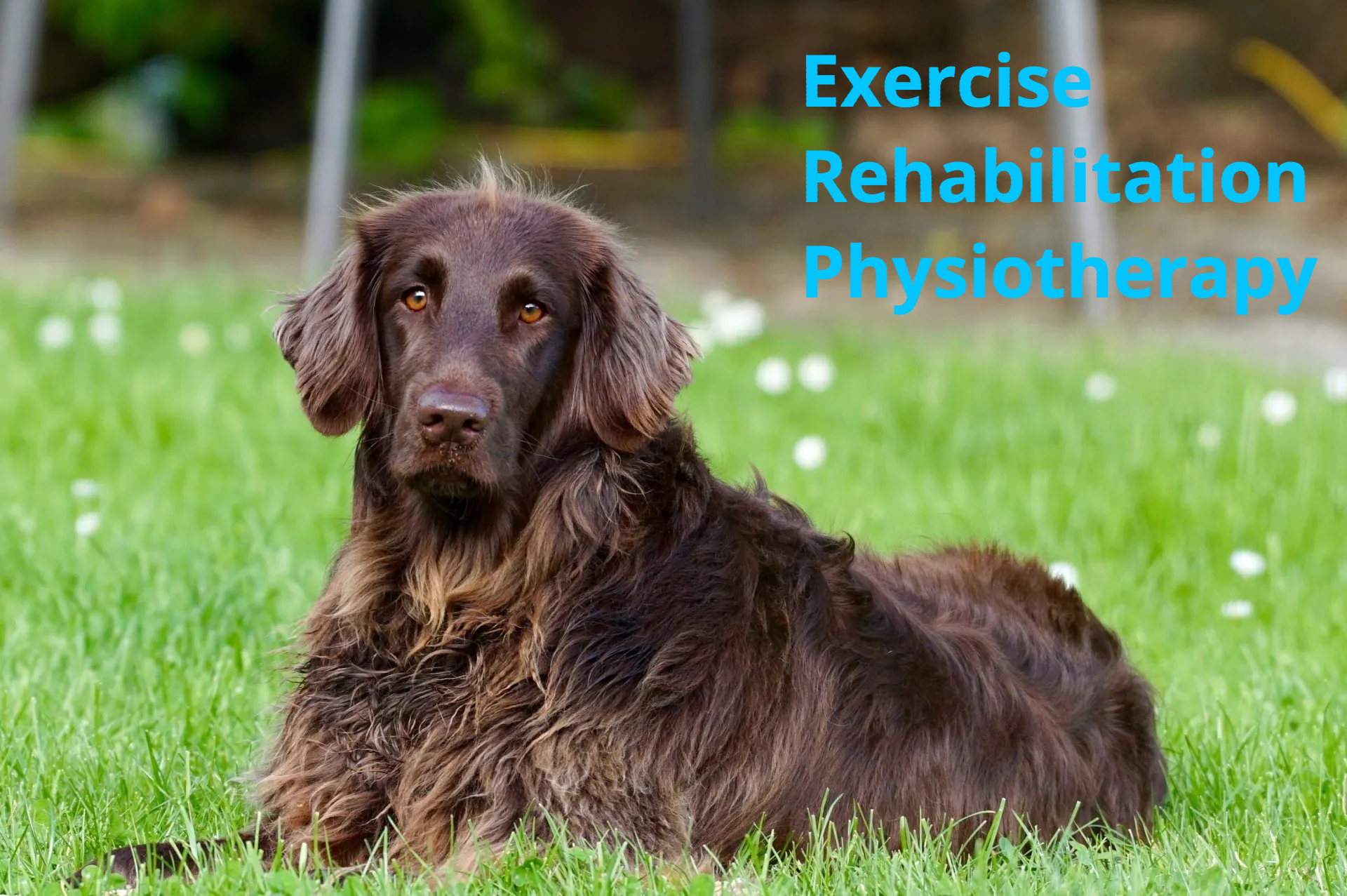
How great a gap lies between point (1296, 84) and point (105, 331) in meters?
10.2

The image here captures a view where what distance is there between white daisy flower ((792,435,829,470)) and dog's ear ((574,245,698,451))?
2403mm

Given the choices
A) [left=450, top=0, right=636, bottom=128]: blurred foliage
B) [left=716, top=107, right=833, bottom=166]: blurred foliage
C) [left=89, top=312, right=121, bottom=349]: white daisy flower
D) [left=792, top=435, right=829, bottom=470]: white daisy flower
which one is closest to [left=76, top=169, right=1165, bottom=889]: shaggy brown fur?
[left=792, top=435, right=829, bottom=470]: white daisy flower

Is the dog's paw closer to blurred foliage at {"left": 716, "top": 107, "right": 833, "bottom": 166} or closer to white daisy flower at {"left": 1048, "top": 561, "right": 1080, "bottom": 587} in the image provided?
white daisy flower at {"left": 1048, "top": 561, "right": 1080, "bottom": 587}

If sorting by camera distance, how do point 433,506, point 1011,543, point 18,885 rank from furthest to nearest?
1. point 1011,543
2. point 433,506
3. point 18,885

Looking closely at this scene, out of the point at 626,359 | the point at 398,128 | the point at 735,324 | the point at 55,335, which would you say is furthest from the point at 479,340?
the point at 398,128

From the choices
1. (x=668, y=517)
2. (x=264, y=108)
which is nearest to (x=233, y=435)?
(x=668, y=517)

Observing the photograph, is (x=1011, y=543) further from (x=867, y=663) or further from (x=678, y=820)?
(x=678, y=820)

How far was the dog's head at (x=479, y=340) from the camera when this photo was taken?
3.06 meters

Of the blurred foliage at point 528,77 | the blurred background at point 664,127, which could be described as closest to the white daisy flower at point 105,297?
the blurred background at point 664,127

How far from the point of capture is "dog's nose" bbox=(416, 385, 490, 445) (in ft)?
9.78

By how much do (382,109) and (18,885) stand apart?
12.1m

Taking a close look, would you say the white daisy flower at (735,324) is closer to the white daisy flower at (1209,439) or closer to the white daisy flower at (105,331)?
the white daisy flower at (1209,439)

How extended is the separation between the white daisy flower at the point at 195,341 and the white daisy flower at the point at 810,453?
2900mm

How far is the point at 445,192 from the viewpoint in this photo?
337 cm
